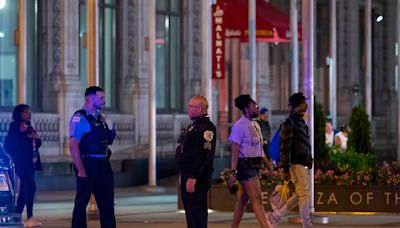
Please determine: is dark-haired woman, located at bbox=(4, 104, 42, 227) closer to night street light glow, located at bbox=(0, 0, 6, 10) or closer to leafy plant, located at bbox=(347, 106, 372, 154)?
night street light glow, located at bbox=(0, 0, 6, 10)

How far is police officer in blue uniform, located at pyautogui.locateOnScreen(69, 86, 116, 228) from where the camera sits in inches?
578

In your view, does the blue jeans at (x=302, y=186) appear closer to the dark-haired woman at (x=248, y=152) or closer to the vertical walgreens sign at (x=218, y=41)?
the dark-haired woman at (x=248, y=152)

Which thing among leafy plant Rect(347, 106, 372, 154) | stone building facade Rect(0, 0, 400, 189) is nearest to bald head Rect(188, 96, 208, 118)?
stone building facade Rect(0, 0, 400, 189)

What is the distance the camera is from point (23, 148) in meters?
18.4

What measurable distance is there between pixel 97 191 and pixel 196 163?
152 centimetres

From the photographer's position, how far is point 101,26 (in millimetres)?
34219

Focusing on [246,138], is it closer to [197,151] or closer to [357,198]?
[197,151]

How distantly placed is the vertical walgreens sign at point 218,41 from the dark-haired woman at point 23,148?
44.1 ft

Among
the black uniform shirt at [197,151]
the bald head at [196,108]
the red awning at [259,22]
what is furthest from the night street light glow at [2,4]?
the black uniform shirt at [197,151]

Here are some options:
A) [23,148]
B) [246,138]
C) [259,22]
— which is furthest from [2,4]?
[246,138]

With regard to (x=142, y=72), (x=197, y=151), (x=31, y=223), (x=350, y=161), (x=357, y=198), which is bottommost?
(x=31, y=223)

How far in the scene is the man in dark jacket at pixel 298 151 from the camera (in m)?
17.0

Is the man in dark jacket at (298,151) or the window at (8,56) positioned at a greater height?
the window at (8,56)

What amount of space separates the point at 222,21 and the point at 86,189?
17.5 m
